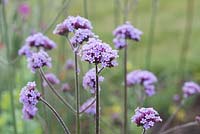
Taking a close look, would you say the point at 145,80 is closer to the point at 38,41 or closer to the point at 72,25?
the point at 38,41

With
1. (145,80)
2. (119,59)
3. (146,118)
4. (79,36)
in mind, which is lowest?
(146,118)

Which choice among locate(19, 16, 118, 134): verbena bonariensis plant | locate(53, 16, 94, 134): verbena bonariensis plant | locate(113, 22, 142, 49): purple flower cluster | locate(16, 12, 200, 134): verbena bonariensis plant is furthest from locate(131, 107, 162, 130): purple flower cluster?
locate(113, 22, 142, 49): purple flower cluster

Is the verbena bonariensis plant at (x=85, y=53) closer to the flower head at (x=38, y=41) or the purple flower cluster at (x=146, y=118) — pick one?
the flower head at (x=38, y=41)

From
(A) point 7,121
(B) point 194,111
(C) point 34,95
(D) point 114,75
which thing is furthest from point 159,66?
(C) point 34,95

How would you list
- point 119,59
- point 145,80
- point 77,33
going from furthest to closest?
point 119,59, point 145,80, point 77,33

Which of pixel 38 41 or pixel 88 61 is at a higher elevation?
pixel 38 41

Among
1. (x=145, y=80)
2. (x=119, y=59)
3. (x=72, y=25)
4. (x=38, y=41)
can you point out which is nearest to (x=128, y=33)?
(x=145, y=80)

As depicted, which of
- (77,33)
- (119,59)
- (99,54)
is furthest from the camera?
(119,59)

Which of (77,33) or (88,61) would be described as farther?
(77,33)
